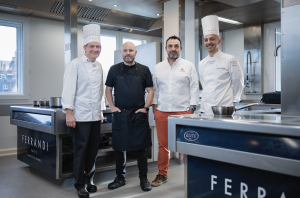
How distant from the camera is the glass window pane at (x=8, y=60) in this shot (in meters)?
4.61

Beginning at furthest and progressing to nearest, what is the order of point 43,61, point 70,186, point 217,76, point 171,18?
point 43,61
point 171,18
point 70,186
point 217,76

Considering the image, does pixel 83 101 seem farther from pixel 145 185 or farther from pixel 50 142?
pixel 145 185

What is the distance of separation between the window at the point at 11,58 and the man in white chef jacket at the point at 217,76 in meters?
3.66

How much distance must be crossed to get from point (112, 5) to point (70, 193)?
8.77 ft

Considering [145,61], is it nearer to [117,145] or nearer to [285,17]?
[117,145]

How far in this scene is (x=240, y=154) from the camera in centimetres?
117

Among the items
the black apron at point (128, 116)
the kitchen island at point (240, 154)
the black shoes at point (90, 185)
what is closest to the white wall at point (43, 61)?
the black shoes at point (90, 185)

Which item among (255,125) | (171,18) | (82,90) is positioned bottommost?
(255,125)

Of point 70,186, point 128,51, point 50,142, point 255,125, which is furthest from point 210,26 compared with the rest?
point 70,186

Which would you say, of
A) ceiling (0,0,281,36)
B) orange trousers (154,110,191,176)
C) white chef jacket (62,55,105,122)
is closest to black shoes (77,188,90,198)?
white chef jacket (62,55,105,122)

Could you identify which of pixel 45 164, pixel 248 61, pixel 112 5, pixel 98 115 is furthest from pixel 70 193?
pixel 248 61

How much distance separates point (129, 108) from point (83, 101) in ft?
1.46

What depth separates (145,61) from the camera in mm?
4363

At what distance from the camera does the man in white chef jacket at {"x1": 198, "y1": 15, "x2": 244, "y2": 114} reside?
2254 mm
